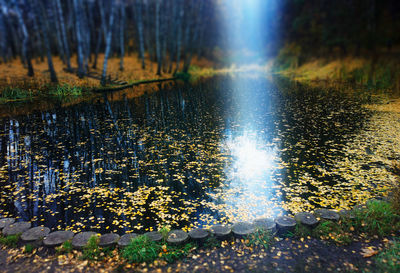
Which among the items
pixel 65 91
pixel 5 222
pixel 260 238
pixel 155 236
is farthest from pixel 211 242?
pixel 65 91

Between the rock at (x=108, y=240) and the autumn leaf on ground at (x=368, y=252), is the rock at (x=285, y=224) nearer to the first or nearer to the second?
the autumn leaf on ground at (x=368, y=252)

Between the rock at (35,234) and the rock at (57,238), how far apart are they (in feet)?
0.48

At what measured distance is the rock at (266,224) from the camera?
4385 mm

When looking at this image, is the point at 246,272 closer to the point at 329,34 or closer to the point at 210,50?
the point at 329,34

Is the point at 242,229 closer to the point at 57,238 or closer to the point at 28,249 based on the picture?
the point at 57,238

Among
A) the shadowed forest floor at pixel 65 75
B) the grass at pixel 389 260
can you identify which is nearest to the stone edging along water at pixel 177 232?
the grass at pixel 389 260

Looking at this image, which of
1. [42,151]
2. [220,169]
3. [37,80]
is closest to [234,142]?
[220,169]

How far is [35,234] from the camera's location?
4305 millimetres

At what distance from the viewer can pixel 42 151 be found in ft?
27.8

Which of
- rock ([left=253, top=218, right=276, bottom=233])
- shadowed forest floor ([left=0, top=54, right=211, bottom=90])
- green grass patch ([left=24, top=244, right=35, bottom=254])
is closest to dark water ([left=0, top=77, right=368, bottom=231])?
rock ([left=253, top=218, right=276, bottom=233])

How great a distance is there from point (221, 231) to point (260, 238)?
0.66m

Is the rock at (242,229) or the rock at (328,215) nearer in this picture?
the rock at (242,229)

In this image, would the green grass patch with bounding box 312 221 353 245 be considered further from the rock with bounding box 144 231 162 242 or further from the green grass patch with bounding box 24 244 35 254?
the green grass patch with bounding box 24 244 35 254

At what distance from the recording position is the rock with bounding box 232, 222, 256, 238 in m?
4.29
